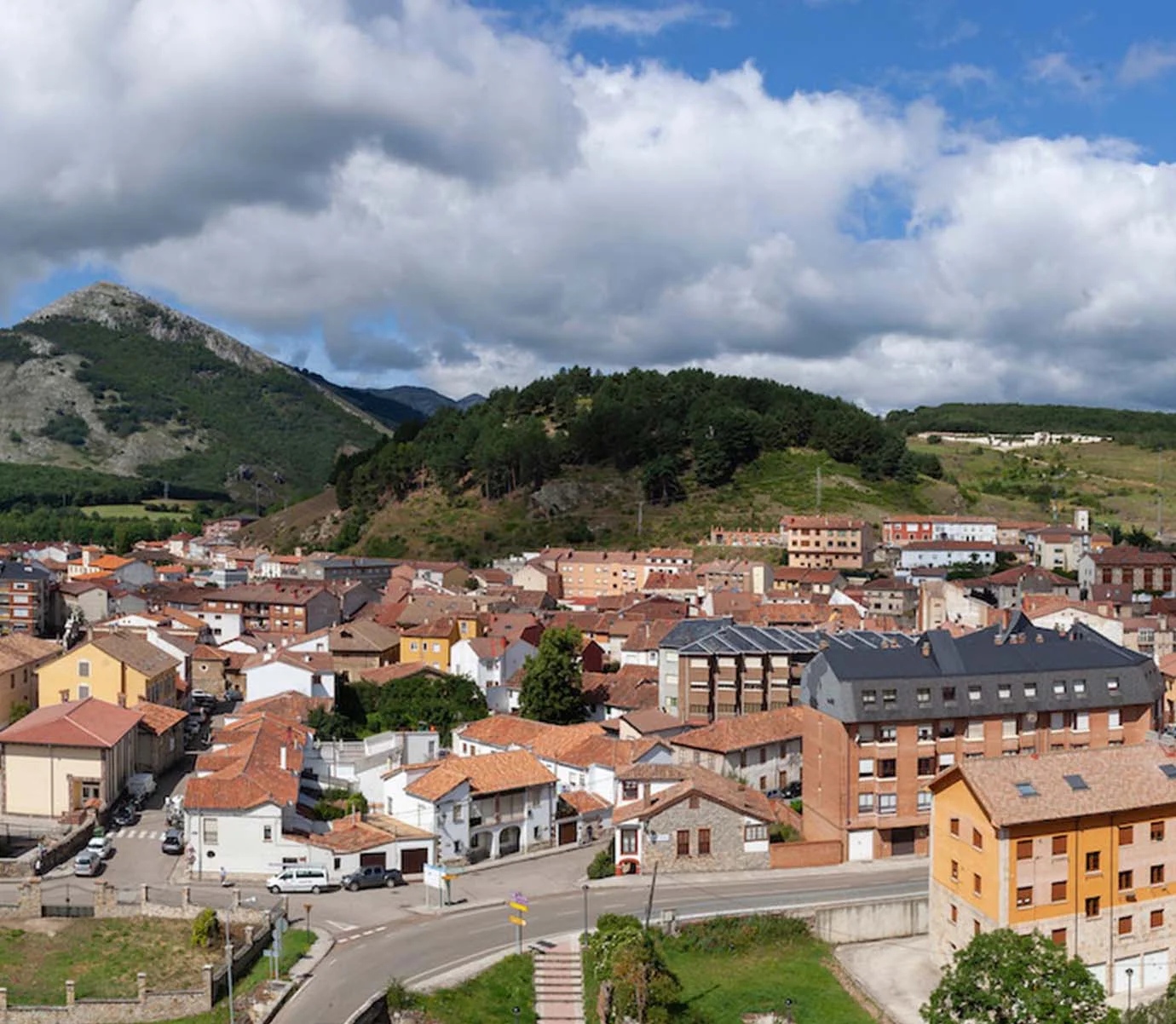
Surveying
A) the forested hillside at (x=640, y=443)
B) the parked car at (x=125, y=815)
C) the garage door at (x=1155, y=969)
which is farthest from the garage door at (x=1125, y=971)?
the forested hillside at (x=640, y=443)

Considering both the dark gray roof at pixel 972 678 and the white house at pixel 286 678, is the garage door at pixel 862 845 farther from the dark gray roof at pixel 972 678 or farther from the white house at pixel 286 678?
the white house at pixel 286 678

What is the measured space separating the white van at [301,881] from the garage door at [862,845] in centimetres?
1855

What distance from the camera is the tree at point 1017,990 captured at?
25.3 metres

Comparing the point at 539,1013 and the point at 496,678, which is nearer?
the point at 539,1013

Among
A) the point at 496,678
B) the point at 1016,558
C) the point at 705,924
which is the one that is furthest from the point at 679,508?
the point at 705,924

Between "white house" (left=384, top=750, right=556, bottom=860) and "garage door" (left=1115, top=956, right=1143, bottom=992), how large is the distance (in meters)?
19.9

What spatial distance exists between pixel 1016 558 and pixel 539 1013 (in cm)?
9975

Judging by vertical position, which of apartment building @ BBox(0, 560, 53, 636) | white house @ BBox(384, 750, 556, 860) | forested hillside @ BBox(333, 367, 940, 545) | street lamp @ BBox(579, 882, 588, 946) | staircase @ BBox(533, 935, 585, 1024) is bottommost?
staircase @ BBox(533, 935, 585, 1024)

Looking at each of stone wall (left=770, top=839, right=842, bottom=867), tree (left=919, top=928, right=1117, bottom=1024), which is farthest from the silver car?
tree (left=919, top=928, right=1117, bottom=1024)

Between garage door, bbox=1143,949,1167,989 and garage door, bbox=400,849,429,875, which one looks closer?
garage door, bbox=1143,949,1167,989

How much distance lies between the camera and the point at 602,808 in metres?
45.8

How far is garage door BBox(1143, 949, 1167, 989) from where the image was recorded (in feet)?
110

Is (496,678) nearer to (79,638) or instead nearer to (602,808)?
(602,808)

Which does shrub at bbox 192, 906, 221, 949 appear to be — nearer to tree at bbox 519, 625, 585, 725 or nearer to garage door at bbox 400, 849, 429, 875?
garage door at bbox 400, 849, 429, 875
